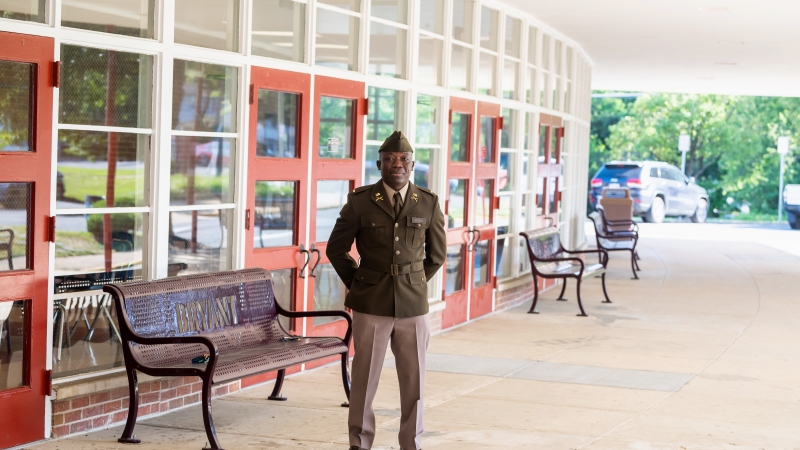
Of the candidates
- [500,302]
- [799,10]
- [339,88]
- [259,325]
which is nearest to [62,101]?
[259,325]

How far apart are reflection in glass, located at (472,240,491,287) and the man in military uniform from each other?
5.46 metres

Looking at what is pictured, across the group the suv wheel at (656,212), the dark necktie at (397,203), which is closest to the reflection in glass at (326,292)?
the dark necktie at (397,203)

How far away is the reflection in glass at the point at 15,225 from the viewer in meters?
5.30

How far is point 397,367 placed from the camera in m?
5.46

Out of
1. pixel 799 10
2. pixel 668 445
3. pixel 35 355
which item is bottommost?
pixel 668 445

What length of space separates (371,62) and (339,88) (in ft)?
2.48

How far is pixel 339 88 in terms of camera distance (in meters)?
7.94

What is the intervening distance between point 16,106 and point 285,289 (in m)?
2.68

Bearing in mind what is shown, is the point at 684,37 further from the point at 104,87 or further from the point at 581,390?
the point at 104,87

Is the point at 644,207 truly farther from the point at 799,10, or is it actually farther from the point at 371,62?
the point at 371,62

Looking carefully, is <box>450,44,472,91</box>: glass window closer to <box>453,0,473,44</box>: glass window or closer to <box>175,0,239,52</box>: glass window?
<box>453,0,473,44</box>: glass window

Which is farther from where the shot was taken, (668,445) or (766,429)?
(766,429)

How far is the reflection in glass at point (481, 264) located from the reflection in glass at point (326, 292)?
9.19 ft

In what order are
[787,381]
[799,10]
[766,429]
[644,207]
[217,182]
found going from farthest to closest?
[644,207] < [799,10] < [787,381] < [217,182] < [766,429]
